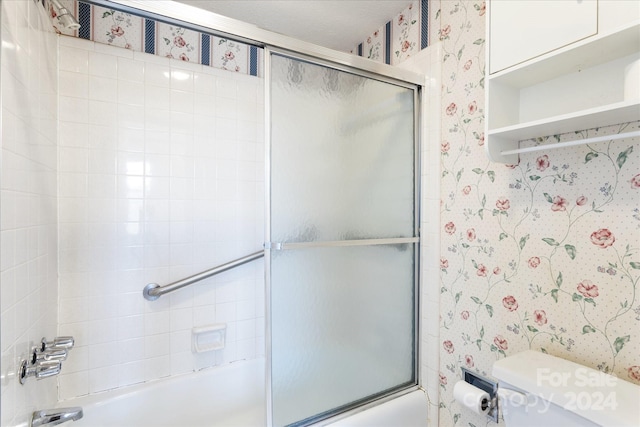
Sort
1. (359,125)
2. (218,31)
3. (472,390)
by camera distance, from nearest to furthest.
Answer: (218,31)
(472,390)
(359,125)

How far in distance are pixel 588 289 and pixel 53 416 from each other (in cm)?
181

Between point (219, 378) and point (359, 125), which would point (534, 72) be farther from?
point (219, 378)

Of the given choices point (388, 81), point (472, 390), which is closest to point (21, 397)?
point (472, 390)

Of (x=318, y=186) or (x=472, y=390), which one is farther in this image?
(x=318, y=186)

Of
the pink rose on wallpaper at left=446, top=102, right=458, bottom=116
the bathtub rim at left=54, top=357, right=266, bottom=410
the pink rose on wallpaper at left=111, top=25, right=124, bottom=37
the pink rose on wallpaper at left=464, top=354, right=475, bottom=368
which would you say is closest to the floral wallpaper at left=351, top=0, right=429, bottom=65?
the pink rose on wallpaper at left=446, top=102, right=458, bottom=116

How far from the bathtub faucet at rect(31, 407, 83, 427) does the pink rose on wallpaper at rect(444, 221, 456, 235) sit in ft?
5.26

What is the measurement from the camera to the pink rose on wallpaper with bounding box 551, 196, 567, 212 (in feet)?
3.61

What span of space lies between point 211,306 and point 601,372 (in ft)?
5.69

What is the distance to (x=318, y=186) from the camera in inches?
53.9

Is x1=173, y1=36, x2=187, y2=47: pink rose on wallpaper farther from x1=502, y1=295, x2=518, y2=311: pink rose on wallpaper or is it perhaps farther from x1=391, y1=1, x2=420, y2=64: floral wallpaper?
x1=502, y1=295, x2=518, y2=311: pink rose on wallpaper

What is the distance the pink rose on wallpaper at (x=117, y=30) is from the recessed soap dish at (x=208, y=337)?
1.61 meters

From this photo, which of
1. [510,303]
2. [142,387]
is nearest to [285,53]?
[510,303]

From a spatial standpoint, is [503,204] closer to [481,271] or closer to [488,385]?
[481,271]

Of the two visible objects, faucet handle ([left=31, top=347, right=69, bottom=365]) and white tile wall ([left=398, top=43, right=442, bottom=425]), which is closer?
faucet handle ([left=31, top=347, right=69, bottom=365])
